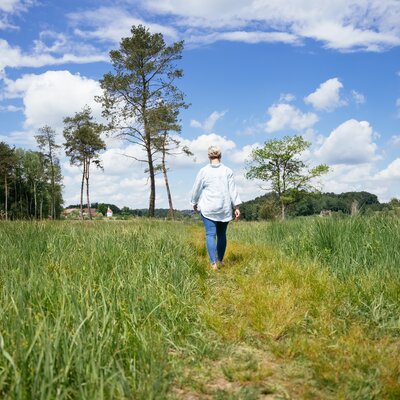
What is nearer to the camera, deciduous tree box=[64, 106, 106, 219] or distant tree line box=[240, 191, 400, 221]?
distant tree line box=[240, 191, 400, 221]

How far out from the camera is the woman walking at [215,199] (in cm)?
746

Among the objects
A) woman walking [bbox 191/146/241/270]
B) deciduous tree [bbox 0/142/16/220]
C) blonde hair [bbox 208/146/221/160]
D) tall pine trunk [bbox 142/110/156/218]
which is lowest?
woman walking [bbox 191/146/241/270]

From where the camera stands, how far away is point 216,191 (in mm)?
7523

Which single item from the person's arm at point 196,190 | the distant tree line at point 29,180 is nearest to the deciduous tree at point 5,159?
the distant tree line at point 29,180

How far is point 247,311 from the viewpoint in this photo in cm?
446

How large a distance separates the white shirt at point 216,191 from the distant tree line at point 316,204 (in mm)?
2737

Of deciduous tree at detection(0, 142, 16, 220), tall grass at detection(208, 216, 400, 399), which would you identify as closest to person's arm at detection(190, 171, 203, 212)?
tall grass at detection(208, 216, 400, 399)

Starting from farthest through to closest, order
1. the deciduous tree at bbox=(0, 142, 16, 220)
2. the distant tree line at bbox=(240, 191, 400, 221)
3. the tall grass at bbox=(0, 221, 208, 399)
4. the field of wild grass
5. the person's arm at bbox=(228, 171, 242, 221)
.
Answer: the deciduous tree at bbox=(0, 142, 16, 220)
the distant tree line at bbox=(240, 191, 400, 221)
the person's arm at bbox=(228, 171, 242, 221)
the field of wild grass
the tall grass at bbox=(0, 221, 208, 399)

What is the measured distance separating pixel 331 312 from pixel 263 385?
1825mm

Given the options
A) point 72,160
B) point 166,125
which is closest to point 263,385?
point 166,125

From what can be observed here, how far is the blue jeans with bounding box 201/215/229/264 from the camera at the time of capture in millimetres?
7430

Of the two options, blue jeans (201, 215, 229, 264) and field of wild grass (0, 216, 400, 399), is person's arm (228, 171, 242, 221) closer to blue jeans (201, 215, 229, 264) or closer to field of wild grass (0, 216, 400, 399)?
blue jeans (201, 215, 229, 264)

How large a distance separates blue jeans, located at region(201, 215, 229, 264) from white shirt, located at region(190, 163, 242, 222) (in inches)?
5.5

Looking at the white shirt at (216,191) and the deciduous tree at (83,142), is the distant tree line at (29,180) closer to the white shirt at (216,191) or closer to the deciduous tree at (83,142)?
the deciduous tree at (83,142)
